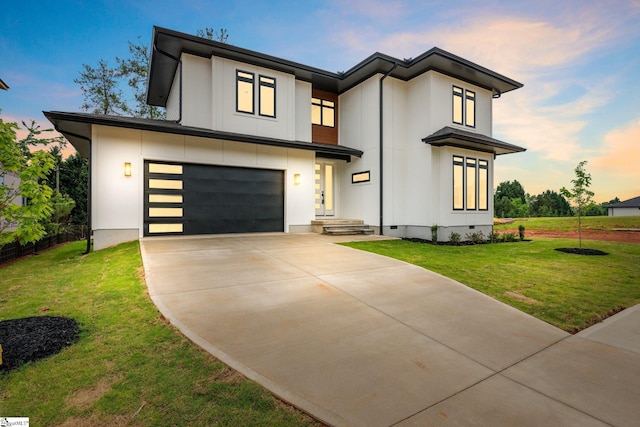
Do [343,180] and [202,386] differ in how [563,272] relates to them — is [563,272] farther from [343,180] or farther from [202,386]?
[343,180]

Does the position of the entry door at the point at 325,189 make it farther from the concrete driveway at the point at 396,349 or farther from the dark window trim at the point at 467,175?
the concrete driveway at the point at 396,349

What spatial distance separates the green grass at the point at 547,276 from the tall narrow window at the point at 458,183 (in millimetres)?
2345

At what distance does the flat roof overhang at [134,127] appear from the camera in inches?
309

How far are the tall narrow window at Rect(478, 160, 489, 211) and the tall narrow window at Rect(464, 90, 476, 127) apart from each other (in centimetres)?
174

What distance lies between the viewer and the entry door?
13.3m

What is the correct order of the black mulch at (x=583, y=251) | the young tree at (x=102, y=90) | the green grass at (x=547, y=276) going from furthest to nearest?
the young tree at (x=102, y=90) < the black mulch at (x=583, y=251) < the green grass at (x=547, y=276)

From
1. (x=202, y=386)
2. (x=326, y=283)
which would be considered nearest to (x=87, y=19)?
(x=326, y=283)

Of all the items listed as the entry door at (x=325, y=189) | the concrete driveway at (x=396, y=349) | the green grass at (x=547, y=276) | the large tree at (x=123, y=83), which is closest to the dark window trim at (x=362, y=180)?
the entry door at (x=325, y=189)

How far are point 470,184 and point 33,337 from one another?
13105 mm

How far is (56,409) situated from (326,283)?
3.57m

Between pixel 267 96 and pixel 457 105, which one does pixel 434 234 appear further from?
pixel 267 96

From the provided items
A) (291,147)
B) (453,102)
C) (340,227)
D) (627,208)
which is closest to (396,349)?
(340,227)

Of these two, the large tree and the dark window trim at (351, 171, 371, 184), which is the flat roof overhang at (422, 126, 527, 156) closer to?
the dark window trim at (351, 171, 371, 184)

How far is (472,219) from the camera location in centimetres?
1198
